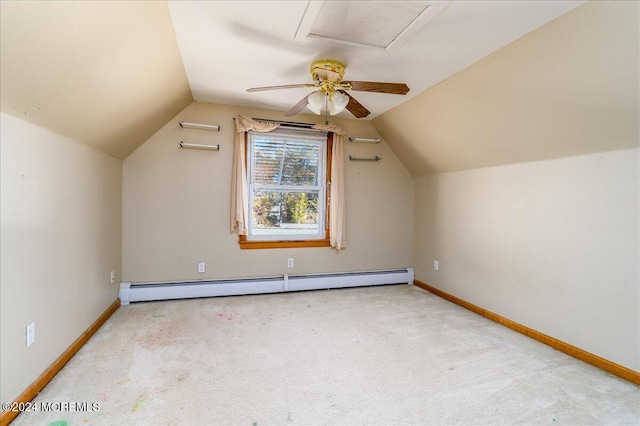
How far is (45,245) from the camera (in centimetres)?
188

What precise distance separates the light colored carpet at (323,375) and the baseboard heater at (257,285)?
31 centimetres

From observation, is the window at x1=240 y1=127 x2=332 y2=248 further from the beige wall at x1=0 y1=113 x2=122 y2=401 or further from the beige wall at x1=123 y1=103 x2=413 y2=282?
the beige wall at x1=0 y1=113 x2=122 y2=401

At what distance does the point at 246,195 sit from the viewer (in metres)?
3.68

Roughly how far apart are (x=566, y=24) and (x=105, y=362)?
3.68 m

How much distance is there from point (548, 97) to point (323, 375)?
255 cm

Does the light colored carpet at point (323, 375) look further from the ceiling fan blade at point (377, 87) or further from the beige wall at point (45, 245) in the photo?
the ceiling fan blade at point (377, 87)

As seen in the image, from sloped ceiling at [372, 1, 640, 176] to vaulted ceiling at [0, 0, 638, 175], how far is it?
1 cm

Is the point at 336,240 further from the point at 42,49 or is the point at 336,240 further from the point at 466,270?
the point at 42,49

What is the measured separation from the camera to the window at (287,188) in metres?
3.83

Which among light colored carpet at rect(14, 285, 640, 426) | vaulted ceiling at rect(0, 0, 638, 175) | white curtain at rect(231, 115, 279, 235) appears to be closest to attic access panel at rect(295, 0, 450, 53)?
vaulted ceiling at rect(0, 0, 638, 175)

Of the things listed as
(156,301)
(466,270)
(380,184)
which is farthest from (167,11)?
(466,270)

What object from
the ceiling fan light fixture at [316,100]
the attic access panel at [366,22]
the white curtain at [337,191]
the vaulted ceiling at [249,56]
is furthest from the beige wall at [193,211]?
the attic access panel at [366,22]

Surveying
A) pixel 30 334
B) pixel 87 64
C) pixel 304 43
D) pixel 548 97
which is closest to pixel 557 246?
pixel 548 97

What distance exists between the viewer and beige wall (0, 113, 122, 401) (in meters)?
1.56
